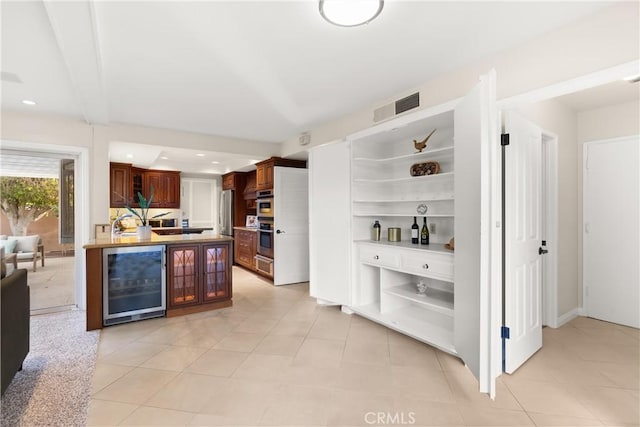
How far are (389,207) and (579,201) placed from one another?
2202 mm

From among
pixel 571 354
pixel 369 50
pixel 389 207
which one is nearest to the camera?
pixel 369 50

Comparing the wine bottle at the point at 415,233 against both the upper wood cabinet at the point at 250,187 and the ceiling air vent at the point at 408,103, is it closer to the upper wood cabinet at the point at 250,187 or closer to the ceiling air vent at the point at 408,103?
the ceiling air vent at the point at 408,103

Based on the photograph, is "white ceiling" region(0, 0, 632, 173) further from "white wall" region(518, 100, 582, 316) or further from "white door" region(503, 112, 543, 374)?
"white wall" region(518, 100, 582, 316)

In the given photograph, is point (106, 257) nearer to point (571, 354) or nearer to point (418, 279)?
point (418, 279)

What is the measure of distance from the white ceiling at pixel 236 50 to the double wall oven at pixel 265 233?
2.05 metres

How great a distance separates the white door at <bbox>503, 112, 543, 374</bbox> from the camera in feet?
7.33

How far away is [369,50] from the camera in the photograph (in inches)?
Result: 87.7

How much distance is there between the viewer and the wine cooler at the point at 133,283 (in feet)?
10.5

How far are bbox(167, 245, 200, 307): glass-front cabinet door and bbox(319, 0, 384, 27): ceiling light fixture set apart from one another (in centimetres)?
294

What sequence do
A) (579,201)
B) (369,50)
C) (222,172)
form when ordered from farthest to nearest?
(222,172), (579,201), (369,50)

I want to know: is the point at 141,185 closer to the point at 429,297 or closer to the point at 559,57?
the point at 429,297

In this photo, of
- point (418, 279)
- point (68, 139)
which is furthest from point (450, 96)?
point (68, 139)

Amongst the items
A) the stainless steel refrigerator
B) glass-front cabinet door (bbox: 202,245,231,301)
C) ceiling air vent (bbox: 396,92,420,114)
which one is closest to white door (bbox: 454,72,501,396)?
ceiling air vent (bbox: 396,92,420,114)

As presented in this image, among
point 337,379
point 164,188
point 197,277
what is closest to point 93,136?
point 197,277
